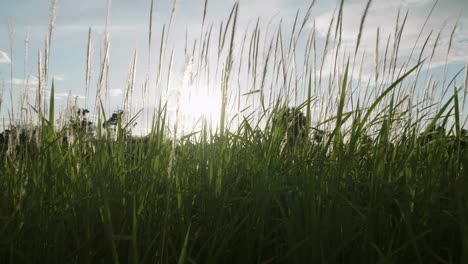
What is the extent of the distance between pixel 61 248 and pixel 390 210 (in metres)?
1.36

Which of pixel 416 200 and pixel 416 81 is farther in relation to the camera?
pixel 416 81

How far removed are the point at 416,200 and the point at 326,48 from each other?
1.29m

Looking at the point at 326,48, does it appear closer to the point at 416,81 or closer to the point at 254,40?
the point at 254,40

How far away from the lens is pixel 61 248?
1.45 metres

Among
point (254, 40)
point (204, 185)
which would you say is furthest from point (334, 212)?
point (254, 40)

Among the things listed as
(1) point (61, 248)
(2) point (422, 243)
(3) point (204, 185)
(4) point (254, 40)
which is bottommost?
(1) point (61, 248)

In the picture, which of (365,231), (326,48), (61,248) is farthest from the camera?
(326,48)

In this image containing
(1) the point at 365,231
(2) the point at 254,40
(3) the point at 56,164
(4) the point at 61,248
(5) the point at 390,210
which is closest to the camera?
(1) the point at 365,231

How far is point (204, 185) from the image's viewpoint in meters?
1.73

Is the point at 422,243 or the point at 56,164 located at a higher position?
the point at 56,164

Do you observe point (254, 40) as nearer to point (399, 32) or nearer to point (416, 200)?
point (399, 32)

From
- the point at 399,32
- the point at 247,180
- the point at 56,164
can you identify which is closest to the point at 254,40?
the point at 399,32

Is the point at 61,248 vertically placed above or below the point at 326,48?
below

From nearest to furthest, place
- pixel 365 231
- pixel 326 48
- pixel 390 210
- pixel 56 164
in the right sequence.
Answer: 1. pixel 365 231
2. pixel 390 210
3. pixel 56 164
4. pixel 326 48
